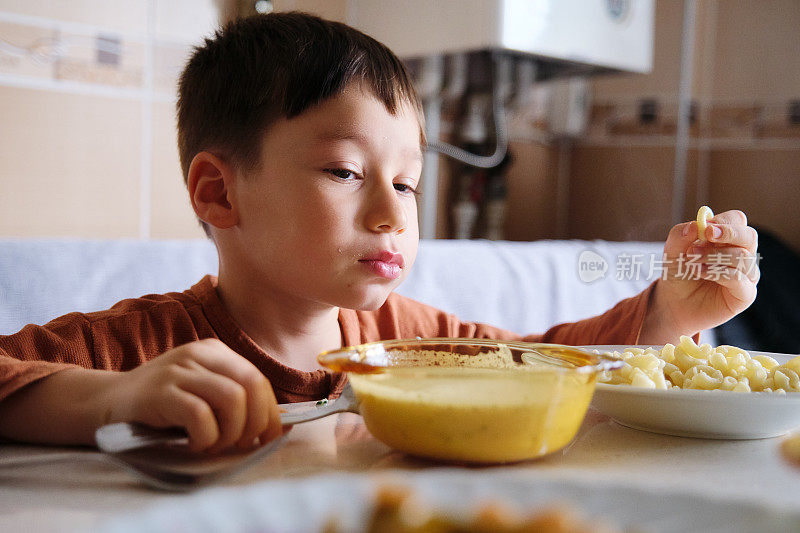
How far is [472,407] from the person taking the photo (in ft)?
1.33

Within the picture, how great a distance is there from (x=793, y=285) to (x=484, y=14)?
1063 mm

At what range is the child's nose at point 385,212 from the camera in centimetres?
71

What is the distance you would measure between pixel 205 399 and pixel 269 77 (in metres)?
0.46

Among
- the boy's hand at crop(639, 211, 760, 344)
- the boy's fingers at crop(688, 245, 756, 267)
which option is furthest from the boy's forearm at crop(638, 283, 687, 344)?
the boy's fingers at crop(688, 245, 756, 267)

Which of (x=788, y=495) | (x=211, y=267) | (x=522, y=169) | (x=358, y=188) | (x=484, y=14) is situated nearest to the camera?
(x=788, y=495)

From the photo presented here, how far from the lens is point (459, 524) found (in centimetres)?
27

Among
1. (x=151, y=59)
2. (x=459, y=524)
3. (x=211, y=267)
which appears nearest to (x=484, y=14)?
(x=151, y=59)

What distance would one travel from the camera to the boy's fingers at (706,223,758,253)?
71 centimetres

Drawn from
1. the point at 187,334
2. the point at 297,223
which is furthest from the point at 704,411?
the point at 187,334

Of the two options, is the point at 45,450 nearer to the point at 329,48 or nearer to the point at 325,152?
the point at 325,152

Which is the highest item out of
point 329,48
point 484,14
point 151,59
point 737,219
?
point 484,14

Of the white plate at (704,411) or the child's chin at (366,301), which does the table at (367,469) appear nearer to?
the white plate at (704,411)

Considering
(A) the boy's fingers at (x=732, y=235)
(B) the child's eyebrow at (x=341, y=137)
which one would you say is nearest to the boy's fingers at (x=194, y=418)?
(B) the child's eyebrow at (x=341, y=137)

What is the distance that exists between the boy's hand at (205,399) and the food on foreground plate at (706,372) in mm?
243
